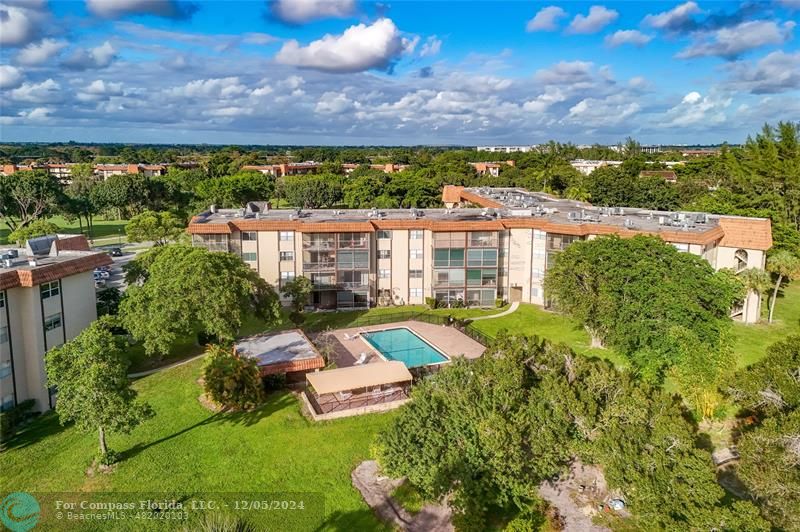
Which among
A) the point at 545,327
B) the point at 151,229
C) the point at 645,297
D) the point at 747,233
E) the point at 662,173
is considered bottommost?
the point at 545,327

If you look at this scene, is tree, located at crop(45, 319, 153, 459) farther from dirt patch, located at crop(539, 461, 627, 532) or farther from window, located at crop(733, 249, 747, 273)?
window, located at crop(733, 249, 747, 273)

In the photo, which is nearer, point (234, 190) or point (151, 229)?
point (151, 229)

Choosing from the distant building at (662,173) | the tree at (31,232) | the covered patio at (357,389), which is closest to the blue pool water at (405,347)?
the covered patio at (357,389)

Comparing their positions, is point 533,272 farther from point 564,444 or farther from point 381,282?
point 564,444

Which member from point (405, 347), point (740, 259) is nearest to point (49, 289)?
point (405, 347)

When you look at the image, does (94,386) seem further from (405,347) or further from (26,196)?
(26,196)

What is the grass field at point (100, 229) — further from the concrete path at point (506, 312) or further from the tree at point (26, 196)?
the concrete path at point (506, 312)

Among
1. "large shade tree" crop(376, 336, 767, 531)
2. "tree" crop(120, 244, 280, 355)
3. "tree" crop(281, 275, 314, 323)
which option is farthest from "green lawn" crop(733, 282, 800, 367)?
"tree" crop(281, 275, 314, 323)
